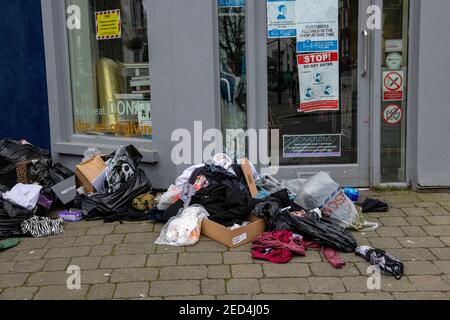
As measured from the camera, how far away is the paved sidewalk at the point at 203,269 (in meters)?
3.72

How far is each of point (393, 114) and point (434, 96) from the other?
0.45 meters

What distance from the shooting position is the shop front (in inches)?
228

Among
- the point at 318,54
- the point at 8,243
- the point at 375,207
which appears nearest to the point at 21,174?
the point at 8,243

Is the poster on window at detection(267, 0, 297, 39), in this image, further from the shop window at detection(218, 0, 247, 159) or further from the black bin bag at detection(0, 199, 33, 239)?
the black bin bag at detection(0, 199, 33, 239)

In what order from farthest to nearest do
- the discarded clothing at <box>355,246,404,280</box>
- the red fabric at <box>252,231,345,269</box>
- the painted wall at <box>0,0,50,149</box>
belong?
the painted wall at <box>0,0,50,149</box>, the red fabric at <box>252,231,345,269</box>, the discarded clothing at <box>355,246,404,280</box>

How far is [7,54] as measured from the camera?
6762 millimetres

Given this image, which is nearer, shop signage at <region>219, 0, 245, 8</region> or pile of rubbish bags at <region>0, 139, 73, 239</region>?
pile of rubbish bags at <region>0, 139, 73, 239</region>

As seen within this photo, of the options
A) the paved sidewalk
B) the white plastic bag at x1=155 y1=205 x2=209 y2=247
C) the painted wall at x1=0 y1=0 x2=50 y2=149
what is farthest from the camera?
the painted wall at x1=0 y1=0 x2=50 y2=149

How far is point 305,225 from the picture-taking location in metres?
4.55

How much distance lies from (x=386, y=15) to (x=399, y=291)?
128 inches

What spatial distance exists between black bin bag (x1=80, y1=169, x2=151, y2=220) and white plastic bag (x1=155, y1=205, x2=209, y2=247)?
2.54 feet

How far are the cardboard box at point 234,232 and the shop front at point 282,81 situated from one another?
1301mm

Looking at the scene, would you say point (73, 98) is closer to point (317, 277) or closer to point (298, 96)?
point (298, 96)

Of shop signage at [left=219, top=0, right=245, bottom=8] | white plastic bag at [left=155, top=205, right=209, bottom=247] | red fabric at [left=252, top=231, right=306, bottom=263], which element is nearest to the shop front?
shop signage at [left=219, top=0, right=245, bottom=8]
